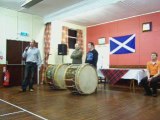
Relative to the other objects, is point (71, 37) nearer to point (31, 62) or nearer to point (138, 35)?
point (138, 35)

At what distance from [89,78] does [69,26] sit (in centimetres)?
387

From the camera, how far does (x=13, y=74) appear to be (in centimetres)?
669

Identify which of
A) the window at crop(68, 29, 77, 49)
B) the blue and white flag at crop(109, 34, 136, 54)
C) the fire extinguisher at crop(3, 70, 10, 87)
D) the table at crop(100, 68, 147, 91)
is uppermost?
the window at crop(68, 29, 77, 49)

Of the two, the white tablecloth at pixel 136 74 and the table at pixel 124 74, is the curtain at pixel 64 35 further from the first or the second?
the white tablecloth at pixel 136 74

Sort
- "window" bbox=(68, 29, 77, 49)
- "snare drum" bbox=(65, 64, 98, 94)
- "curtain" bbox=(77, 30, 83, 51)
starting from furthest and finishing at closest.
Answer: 1. "curtain" bbox=(77, 30, 83, 51)
2. "window" bbox=(68, 29, 77, 49)
3. "snare drum" bbox=(65, 64, 98, 94)

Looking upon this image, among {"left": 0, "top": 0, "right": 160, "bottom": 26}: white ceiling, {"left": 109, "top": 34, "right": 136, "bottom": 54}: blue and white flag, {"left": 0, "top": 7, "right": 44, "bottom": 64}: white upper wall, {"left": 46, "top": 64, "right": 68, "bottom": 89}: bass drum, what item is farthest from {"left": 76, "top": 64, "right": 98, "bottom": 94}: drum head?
{"left": 0, "top": 7, "right": 44, "bottom": 64}: white upper wall

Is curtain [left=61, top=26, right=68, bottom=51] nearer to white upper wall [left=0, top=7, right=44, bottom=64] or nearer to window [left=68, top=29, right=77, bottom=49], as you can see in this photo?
window [left=68, top=29, right=77, bottom=49]

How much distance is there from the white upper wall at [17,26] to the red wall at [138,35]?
2618 millimetres

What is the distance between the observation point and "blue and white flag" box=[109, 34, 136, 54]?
6801 millimetres

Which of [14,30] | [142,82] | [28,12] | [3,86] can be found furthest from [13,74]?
[142,82]

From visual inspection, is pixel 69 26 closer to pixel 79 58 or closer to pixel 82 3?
pixel 82 3

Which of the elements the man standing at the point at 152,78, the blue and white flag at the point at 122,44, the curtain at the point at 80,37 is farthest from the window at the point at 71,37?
the man standing at the point at 152,78

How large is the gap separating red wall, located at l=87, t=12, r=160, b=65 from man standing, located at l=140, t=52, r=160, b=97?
1.59 meters

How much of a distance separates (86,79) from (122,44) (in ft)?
10.0
